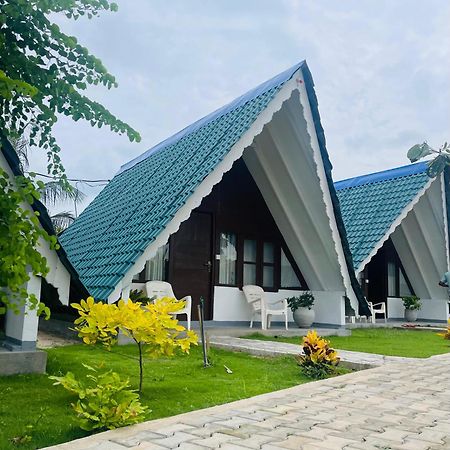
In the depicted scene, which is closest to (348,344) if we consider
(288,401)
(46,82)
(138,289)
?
(138,289)

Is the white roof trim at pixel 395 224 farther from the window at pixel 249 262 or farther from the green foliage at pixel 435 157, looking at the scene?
the window at pixel 249 262

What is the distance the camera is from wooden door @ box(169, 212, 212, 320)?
11.0 meters

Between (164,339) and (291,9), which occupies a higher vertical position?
(291,9)

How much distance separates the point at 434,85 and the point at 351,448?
18.7 metres

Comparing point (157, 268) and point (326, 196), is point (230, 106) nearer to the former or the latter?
point (326, 196)

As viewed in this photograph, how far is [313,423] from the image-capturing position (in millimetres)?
3844

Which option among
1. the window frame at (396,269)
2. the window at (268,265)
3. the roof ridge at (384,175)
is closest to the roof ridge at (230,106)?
the window at (268,265)

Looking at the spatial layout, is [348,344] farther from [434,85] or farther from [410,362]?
[434,85]

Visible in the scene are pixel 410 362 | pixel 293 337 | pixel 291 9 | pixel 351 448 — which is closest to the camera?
pixel 351 448

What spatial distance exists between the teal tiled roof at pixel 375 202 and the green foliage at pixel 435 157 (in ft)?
0.91

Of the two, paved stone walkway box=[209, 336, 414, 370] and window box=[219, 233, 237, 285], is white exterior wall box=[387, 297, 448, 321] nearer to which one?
window box=[219, 233, 237, 285]

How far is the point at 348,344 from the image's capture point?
30.9ft

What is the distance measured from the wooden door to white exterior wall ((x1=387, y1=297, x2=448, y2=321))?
833cm

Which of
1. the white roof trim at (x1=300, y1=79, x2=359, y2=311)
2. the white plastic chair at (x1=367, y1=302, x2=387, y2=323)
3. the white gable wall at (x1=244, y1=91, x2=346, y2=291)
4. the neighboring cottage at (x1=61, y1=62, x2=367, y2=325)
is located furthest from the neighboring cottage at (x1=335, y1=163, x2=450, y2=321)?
the white roof trim at (x1=300, y1=79, x2=359, y2=311)
